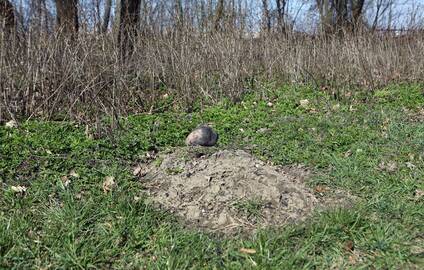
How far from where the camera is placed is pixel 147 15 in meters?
6.53

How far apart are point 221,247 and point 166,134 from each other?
1.82 metres

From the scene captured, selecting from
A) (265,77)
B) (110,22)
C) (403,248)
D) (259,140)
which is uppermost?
(110,22)

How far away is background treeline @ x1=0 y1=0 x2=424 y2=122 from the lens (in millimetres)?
4363

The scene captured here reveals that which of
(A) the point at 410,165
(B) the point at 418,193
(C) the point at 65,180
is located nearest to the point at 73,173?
(C) the point at 65,180

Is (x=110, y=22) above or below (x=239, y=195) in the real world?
above

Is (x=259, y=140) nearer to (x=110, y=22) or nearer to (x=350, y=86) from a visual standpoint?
(x=350, y=86)

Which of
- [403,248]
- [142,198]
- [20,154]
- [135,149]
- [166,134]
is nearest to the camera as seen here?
[403,248]

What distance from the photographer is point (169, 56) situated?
596cm

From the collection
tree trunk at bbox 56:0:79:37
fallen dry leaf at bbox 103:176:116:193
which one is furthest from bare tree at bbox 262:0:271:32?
fallen dry leaf at bbox 103:176:116:193

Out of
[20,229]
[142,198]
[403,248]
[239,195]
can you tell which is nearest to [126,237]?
[142,198]

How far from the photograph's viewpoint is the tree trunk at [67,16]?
16.6 feet

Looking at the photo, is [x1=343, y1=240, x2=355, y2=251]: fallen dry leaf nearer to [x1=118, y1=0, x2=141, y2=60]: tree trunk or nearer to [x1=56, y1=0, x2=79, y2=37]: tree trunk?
[x1=56, y1=0, x2=79, y2=37]: tree trunk

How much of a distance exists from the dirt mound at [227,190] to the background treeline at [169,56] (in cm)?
115

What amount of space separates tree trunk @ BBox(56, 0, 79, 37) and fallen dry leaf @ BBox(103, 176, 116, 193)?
2.56 meters
